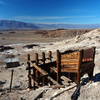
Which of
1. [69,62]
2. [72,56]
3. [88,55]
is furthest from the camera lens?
[88,55]

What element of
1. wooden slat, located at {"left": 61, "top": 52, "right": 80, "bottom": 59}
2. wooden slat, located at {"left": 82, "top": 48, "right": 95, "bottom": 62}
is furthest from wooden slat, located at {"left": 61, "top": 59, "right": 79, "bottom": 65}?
wooden slat, located at {"left": 82, "top": 48, "right": 95, "bottom": 62}

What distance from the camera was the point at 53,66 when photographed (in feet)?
47.4

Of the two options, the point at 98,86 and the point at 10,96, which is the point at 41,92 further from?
the point at 98,86

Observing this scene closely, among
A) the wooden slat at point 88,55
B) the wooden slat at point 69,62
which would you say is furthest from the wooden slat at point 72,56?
the wooden slat at point 88,55

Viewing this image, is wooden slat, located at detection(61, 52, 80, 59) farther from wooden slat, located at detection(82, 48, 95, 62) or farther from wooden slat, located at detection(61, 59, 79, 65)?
wooden slat, located at detection(82, 48, 95, 62)

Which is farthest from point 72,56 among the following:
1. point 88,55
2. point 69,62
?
point 88,55

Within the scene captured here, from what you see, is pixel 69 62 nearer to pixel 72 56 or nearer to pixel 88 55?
pixel 72 56

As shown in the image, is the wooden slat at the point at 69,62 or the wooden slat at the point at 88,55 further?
the wooden slat at the point at 88,55

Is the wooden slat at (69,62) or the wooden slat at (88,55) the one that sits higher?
the wooden slat at (88,55)

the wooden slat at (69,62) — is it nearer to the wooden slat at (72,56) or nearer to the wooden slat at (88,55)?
the wooden slat at (72,56)

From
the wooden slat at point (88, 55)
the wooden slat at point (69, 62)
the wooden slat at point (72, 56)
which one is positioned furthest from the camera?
the wooden slat at point (88, 55)

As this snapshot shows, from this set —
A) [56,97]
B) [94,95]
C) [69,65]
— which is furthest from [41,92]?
[94,95]

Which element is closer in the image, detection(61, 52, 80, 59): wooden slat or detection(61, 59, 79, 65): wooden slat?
detection(61, 52, 80, 59): wooden slat

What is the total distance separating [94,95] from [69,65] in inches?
87.4
